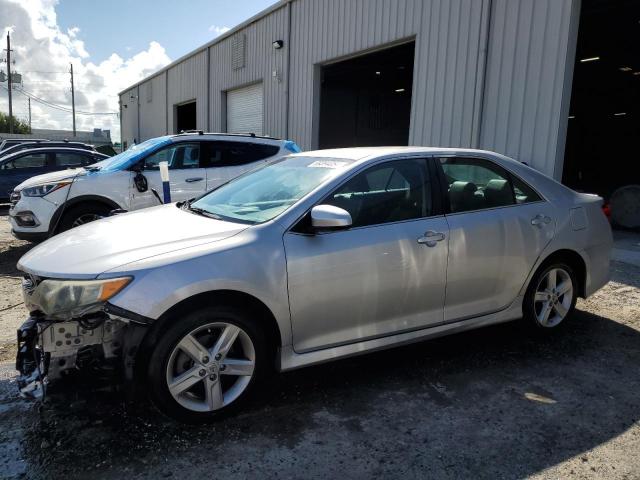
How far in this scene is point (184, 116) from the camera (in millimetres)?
26812

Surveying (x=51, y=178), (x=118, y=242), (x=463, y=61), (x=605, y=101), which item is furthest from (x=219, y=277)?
(x=605, y=101)

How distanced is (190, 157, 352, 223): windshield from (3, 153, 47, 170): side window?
9.75 m

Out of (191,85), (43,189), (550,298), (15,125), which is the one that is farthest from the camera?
(15,125)

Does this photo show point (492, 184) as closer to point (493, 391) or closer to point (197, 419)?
point (493, 391)

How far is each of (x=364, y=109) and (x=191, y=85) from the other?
7.76m

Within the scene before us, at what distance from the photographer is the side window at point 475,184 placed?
3.86 metres

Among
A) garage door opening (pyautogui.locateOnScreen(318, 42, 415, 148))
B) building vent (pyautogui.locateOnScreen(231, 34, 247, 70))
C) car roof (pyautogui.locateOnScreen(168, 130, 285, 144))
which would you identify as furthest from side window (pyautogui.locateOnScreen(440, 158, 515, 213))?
garage door opening (pyautogui.locateOnScreen(318, 42, 415, 148))

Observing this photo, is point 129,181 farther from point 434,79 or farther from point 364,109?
point 364,109

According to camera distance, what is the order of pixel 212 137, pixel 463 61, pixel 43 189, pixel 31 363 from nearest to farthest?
pixel 31 363, pixel 43 189, pixel 212 137, pixel 463 61

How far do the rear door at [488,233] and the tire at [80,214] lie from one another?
16.4 feet

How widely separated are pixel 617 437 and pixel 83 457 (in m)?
2.96

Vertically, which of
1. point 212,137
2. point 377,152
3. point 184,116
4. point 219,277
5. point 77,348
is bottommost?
point 77,348

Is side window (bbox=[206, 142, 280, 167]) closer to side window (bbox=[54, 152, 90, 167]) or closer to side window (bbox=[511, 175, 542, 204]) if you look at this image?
side window (bbox=[511, 175, 542, 204])

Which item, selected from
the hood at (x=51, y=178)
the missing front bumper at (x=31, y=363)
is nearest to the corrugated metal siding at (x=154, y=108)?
the hood at (x=51, y=178)
